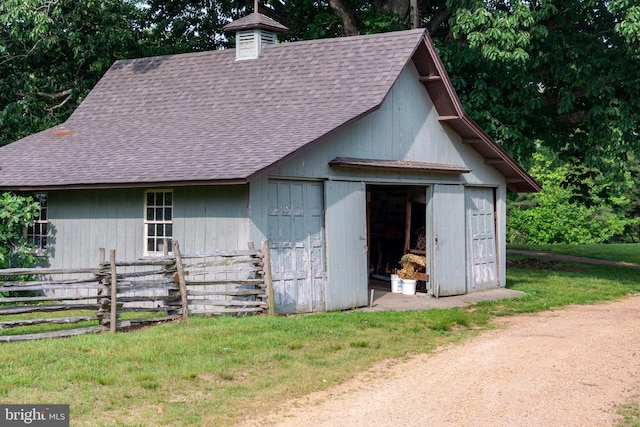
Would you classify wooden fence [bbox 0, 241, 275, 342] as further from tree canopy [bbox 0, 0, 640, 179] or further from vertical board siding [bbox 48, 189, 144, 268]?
tree canopy [bbox 0, 0, 640, 179]

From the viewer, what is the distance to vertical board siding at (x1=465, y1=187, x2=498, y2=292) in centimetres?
2162

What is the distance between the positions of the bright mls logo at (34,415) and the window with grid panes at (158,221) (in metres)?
7.96

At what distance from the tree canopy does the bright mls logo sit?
15391 millimetres

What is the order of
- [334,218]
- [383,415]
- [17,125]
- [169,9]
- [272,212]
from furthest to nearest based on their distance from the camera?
[169,9], [17,125], [334,218], [272,212], [383,415]

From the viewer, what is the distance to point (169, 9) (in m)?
29.8

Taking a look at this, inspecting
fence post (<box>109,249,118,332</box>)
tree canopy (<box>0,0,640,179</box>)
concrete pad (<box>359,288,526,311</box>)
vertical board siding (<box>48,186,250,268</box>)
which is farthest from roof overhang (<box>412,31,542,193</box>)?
fence post (<box>109,249,118,332</box>)

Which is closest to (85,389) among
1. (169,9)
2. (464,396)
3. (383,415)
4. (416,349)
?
(383,415)

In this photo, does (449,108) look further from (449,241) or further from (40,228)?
(40,228)

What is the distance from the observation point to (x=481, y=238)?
2206 cm

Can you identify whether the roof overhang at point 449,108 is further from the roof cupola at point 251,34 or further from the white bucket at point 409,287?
the roof cupola at point 251,34

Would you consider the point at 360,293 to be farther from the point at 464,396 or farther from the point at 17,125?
the point at 17,125

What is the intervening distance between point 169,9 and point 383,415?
2267 centimetres

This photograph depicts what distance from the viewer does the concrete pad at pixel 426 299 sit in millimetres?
18500

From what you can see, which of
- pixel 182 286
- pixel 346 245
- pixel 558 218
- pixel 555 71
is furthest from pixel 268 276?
pixel 558 218
